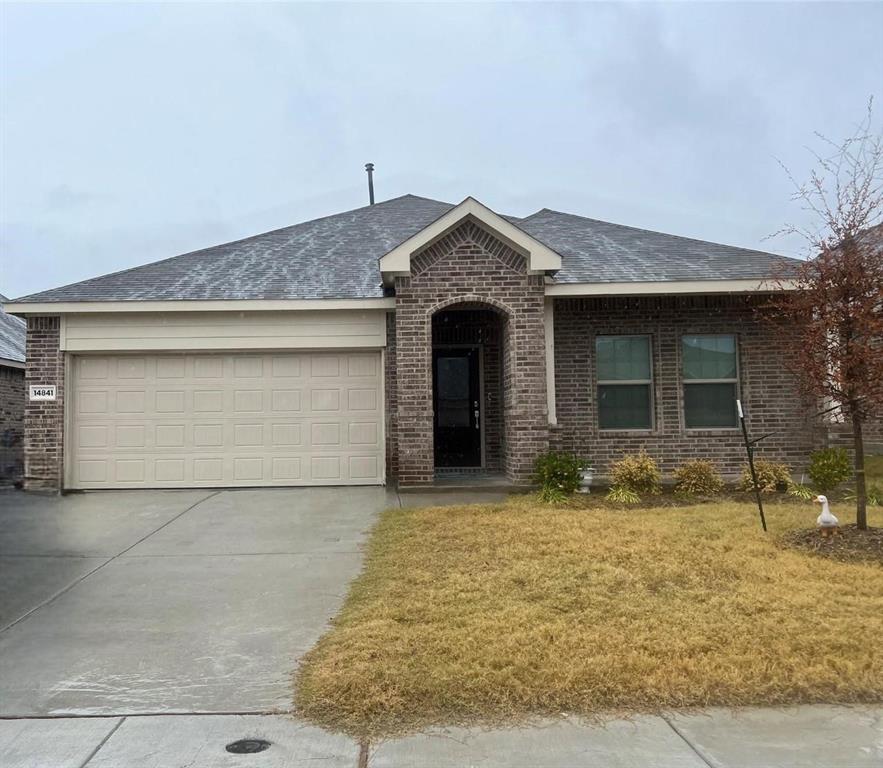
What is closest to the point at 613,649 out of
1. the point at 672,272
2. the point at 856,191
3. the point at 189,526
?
the point at 856,191

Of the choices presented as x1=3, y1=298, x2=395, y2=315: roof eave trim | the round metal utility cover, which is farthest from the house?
the round metal utility cover

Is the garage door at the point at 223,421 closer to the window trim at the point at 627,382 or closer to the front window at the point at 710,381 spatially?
the window trim at the point at 627,382

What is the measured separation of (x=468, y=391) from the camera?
13.1 meters

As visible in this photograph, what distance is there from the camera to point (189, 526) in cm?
909

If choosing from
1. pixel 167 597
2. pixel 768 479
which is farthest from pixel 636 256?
pixel 167 597

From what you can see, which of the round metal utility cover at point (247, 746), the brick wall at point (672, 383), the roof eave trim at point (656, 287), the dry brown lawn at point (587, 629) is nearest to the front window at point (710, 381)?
the brick wall at point (672, 383)

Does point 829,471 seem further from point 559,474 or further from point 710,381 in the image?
point 559,474

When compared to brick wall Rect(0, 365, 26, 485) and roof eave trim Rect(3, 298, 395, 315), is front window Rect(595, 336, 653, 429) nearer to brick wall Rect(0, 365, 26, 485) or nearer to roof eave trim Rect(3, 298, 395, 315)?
roof eave trim Rect(3, 298, 395, 315)

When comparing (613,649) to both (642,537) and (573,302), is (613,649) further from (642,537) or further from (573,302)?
(573,302)

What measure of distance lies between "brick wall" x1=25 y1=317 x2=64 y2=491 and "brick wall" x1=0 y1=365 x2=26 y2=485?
11.8ft

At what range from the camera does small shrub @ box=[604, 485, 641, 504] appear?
398 inches

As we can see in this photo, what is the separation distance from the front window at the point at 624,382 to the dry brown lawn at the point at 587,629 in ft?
13.5

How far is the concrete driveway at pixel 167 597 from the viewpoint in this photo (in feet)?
14.3

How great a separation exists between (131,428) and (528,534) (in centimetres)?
712
